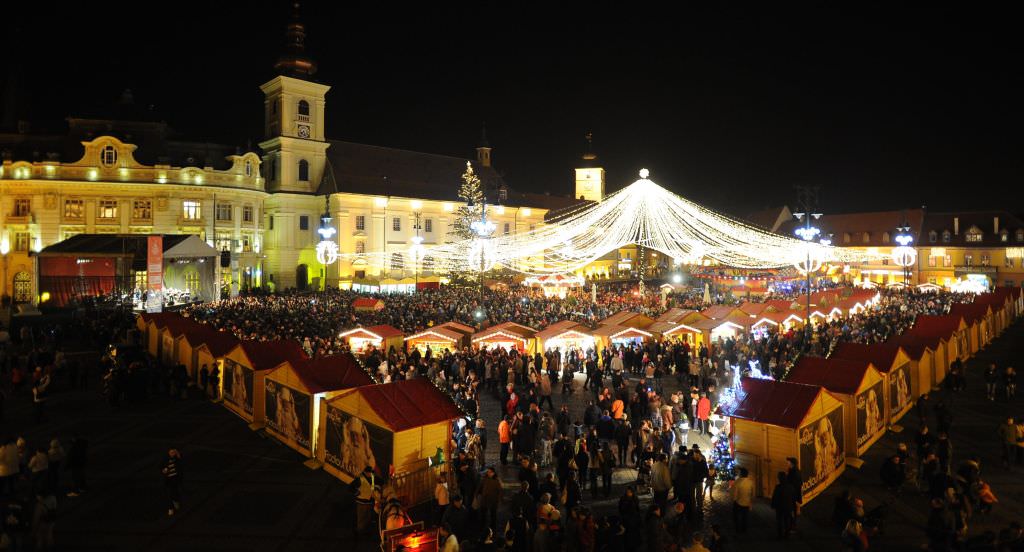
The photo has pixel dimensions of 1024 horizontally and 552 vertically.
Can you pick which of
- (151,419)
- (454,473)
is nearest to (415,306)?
(151,419)

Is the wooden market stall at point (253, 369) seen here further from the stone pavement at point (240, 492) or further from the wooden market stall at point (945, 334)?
the wooden market stall at point (945, 334)

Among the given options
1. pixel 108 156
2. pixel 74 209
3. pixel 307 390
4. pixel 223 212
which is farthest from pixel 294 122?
pixel 307 390

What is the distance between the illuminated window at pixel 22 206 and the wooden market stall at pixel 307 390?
119 feet

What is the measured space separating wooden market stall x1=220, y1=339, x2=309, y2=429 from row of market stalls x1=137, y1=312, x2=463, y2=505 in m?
0.02

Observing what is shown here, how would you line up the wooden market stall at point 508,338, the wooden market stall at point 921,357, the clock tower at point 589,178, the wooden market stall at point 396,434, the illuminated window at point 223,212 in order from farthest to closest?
the clock tower at point 589,178 → the illuminated window at point 223,212 → the wooden market stall at point 508,338 → the wooden market stall at point 921,357 → the wooden market stall at point 396,434

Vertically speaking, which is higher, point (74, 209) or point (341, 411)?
point (74, 209)

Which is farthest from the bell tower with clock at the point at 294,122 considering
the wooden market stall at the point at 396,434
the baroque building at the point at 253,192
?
the wooden market stall at the point at 396,434

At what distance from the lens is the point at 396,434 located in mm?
9109

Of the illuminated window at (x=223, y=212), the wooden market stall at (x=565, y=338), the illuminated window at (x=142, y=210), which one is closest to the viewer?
the wooden market stall at (x=565, y=338)

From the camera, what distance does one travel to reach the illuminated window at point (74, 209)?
38.5m

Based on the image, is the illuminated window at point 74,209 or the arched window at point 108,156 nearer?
the illuminated window at point 74,209

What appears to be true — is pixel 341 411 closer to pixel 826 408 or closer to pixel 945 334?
pixel 826 408

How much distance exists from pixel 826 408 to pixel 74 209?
44.0 meters

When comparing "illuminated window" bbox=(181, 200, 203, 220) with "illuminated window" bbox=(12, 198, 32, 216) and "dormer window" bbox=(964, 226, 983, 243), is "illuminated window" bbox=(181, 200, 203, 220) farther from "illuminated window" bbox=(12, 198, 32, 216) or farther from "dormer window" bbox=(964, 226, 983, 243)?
"dormer window" bbox=(964, 226, 983, 243)
